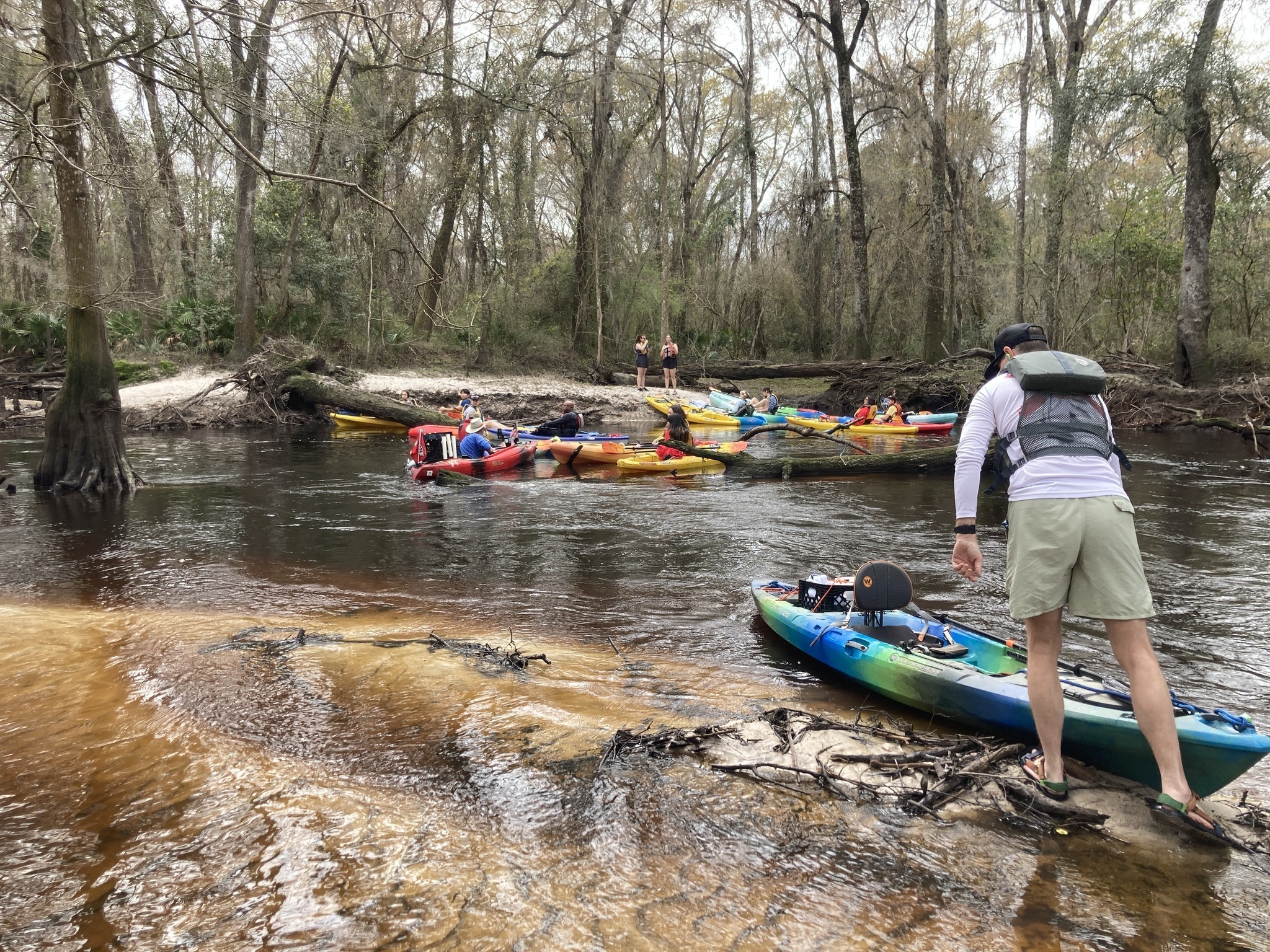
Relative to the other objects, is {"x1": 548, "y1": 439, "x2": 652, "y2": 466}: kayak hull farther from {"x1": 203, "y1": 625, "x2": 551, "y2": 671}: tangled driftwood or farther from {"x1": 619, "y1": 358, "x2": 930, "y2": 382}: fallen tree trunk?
{"x1": 619, "y1": 358, "x2": 930, "y2": 382}: fallen tree trunk

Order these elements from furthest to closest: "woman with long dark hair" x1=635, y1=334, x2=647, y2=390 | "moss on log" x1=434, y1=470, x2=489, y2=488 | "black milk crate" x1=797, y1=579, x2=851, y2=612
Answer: "woman with long dark hair" x1=635, y1=334, x2=647, y2=390, "moss on log" x1=434, y1=470, x2=489, y2=488, "black milk crate" x1=797, y1=579, x2=851, y2=612

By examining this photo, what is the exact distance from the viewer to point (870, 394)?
77.1ft

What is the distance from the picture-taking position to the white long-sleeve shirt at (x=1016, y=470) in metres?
3.10

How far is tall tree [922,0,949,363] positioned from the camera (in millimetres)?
21719

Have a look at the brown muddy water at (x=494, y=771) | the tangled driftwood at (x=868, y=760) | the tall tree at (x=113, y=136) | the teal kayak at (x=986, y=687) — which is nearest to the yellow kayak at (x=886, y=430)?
the brown muddy water at (x=494, y=771)

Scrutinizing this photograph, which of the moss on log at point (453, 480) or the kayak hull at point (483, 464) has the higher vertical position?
the kayak hull at point (483, 464)

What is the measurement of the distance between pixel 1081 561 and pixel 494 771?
2.56m

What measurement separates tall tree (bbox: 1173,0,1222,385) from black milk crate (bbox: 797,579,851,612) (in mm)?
17398

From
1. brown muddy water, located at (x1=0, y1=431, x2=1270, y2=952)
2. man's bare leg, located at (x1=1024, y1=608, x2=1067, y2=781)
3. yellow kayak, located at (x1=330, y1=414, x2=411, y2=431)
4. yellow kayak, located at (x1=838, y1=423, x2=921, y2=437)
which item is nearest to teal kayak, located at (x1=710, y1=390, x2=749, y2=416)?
yellow kayak, located at (x1=838, y1=423, x2=921, y2=437)

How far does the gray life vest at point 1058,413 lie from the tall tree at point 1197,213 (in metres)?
18.4

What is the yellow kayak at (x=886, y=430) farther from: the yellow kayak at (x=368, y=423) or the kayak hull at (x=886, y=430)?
the yellow kayak at (x=368, y=423)

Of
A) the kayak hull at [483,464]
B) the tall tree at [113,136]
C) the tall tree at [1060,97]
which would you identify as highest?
the tall tree at [1060,97]

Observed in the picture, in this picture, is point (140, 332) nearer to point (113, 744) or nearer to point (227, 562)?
point (227, 562)

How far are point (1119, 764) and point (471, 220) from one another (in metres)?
30.7
